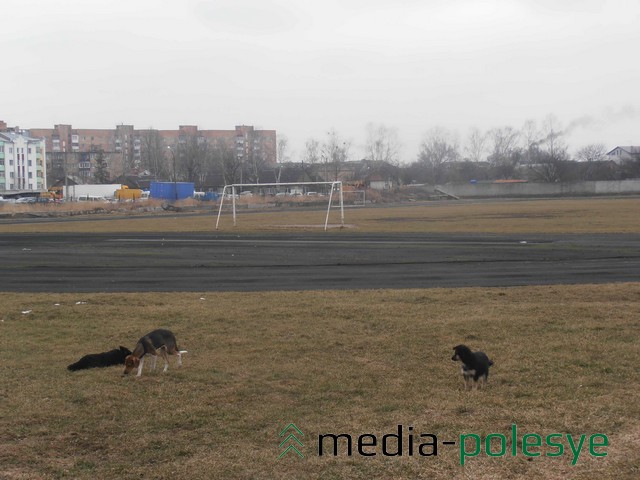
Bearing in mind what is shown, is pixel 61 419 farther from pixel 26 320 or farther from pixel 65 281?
pixel 65 281

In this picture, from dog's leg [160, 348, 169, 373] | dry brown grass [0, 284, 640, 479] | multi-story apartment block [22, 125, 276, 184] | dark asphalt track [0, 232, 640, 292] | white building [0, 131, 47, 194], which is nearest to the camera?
dry brown grass [0, 284, 640, 479]

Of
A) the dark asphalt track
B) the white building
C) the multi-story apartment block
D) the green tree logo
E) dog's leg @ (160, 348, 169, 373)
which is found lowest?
the dark asphalt track

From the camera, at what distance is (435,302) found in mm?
13438

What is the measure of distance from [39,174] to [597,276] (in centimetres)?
12585

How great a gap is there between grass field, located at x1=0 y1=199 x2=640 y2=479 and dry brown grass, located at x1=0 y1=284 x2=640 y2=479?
0.02 m

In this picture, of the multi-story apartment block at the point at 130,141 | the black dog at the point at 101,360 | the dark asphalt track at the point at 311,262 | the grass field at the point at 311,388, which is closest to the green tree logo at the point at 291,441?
the grass field at the point at 311,388

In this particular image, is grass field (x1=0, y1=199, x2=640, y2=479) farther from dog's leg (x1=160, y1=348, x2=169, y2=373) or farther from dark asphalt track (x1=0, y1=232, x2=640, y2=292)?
dark asphalt track (x1=0, y1=232, x2=640, y2=292)

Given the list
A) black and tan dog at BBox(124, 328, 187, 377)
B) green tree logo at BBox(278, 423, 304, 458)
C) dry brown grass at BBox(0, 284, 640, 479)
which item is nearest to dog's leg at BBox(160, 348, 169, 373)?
black and tan dog at BBox(124, 328, 187, 377)

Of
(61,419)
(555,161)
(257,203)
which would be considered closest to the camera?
(61,419)

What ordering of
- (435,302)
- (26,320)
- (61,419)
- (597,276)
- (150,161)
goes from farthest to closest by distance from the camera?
(150,161), (597,276), (435,302), (26,320), (61,419)

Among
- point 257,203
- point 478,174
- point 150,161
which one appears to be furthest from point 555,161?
point 150,161

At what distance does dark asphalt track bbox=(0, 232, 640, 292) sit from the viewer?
17.2 metres

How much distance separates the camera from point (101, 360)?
8625 millimetres

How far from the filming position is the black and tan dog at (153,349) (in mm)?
8156
